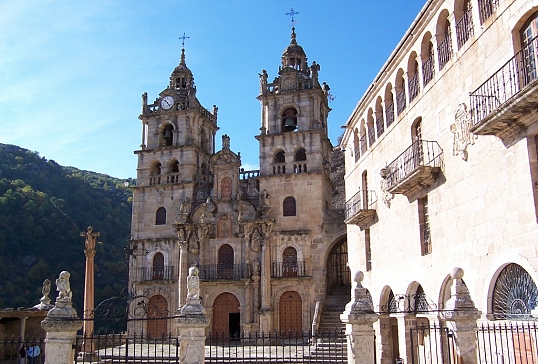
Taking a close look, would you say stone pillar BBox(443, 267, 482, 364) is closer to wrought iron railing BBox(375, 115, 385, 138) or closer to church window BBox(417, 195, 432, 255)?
church window BBox(417, 195, 432, 255)

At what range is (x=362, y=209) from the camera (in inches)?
811

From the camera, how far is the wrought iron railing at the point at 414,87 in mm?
17016

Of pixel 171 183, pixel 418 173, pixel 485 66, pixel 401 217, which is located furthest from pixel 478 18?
pixel 171 183

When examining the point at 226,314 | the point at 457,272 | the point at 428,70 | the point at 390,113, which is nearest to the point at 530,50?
the point at 457,272

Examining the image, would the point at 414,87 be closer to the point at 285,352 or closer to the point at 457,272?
the point at 457,272

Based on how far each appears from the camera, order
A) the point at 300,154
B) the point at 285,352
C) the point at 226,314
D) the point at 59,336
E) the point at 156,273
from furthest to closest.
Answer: the point at 156,273 → the point at 300,154 → the point at 226,314 → the point at 285,352 → the point at 59,336

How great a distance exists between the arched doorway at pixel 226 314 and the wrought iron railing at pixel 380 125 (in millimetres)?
Answer: 14589

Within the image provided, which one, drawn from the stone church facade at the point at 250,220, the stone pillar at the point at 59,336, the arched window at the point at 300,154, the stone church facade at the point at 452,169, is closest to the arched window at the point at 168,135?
the stone church facade at the point at 250,220

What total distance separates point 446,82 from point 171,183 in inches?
880

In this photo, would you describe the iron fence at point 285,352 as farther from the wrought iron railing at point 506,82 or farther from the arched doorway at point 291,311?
the wrought iron railing at point 506,82

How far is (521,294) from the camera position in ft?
36.2

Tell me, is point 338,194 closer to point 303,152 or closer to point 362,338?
point 303,152

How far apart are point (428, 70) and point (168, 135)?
903 inches

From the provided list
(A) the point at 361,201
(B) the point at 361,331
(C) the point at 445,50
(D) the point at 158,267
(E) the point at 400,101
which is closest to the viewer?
(B) the point at 361,331
